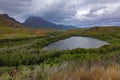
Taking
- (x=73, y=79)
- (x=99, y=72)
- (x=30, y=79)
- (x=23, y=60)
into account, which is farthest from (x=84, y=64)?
(x=23, y=60)

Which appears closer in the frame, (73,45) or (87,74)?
(87,74)

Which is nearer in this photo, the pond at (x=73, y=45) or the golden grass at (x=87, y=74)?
the golden grass at (x=87, y=74)

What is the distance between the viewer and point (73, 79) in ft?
20.4

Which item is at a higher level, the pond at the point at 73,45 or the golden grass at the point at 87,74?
the golden grass at the point at 87,74

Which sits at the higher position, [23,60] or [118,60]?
[118,60]

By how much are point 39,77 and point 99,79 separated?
1.50 meters

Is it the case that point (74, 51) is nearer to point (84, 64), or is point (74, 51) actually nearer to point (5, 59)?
point (5, 59)

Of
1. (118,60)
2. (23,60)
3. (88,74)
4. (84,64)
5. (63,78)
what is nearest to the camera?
(63,78)

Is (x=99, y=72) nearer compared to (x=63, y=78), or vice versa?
(x=63, y=78)

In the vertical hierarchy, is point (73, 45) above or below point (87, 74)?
below

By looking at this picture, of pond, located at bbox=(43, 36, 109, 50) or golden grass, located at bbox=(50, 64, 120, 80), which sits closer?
golden grass, located at bbox=(50, 64, 120, 80)

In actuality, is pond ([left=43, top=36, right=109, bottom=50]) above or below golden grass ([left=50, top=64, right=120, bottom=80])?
below

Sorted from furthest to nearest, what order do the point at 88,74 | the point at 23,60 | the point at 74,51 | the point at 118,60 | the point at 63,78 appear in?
the point at 74,51, the point at 23,60, the point at 118,60, the point at 88,74, the point at 63,78

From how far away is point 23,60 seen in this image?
161 ft
